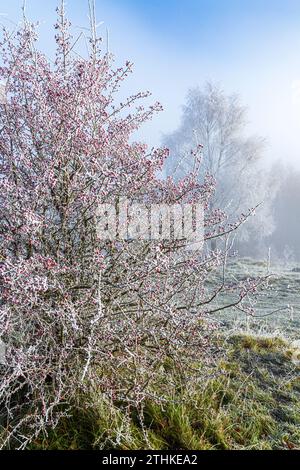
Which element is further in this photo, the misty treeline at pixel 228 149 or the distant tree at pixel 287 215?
the distant tree at pixel 287 215

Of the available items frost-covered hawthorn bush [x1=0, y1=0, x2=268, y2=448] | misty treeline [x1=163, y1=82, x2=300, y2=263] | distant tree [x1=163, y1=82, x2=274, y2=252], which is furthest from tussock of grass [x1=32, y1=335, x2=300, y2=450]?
distant tree [x1=163, y1=82, x2=274, y2=252]

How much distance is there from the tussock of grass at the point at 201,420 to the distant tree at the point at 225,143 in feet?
48.2

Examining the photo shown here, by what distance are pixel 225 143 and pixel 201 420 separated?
56.1 ft

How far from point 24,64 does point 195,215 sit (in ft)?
5.16

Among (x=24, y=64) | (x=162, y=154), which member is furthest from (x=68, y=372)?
(x=24, y=64)

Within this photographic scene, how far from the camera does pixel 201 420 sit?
2512 millimetres

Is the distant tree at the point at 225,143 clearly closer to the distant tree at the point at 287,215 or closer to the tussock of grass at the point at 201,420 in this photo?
the distant tree at the point at 287,215

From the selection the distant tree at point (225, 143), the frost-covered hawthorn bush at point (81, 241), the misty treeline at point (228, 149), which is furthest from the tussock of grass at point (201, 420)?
the distant tree at point (225, 143)

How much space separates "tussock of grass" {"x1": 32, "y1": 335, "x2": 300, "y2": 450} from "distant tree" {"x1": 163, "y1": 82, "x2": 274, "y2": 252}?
1468 cm

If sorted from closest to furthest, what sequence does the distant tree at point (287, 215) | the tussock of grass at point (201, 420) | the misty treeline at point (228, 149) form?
the tussock of grass at point (201, 420) < the misty treeline at point (228, 149) < the distant tree at point (287, 215)

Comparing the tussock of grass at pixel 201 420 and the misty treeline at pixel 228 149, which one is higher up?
the misty treeline at pixel 228 149

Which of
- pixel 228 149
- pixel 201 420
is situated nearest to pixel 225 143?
pixel 228 149

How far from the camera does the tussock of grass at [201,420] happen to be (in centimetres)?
229
